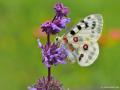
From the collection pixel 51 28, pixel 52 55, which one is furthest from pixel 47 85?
pixel 51 28

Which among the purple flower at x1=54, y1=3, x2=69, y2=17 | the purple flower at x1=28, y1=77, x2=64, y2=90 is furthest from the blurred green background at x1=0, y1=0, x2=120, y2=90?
the purple flower at x1=54, y1=3, x2=69, y2=17

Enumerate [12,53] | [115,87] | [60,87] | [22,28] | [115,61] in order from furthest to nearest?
[22,28] < [12,53] < [115,61] < [115,87] < [60,87]

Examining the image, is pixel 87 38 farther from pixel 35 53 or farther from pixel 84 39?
pixel 35 53

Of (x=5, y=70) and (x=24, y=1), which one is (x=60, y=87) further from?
(x=24, y=1)

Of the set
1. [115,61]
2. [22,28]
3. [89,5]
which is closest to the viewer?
[115,61]

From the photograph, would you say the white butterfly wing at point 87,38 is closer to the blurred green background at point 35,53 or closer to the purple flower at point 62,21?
the purple flower at point 62,21

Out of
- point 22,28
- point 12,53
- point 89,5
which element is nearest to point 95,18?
point 12,53

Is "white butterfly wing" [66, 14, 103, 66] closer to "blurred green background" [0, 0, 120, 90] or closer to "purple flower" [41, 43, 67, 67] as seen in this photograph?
"purple flower" [41, 43, 67, 67]

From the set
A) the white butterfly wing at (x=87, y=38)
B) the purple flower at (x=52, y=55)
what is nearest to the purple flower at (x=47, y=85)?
the purple flower at (x=52, y=55)
